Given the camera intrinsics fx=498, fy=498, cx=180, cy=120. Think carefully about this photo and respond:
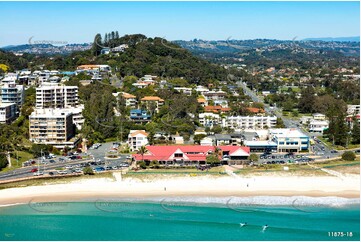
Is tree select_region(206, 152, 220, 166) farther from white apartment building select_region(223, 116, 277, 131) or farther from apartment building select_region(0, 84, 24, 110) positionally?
apartment building select_region(0, 84, 24, 110)

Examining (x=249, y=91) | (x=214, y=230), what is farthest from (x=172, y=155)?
(x=249, y=91)

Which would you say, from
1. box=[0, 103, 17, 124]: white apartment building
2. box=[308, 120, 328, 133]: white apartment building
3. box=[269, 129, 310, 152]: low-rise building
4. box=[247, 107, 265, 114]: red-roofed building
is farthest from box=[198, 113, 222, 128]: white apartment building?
box=[0, 103, 17, 124]: white apartment building

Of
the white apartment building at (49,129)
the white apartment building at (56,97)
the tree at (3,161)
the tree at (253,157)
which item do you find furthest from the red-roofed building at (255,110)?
the tree at (3,161)

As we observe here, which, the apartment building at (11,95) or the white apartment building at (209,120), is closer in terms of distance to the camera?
the white apartment building at (209,120)

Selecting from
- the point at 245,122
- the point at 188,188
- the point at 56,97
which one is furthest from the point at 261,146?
the point at 56,97

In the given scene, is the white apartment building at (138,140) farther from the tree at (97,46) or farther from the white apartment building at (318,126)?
the tree at (97,46)

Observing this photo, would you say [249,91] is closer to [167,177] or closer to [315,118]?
[315,118]

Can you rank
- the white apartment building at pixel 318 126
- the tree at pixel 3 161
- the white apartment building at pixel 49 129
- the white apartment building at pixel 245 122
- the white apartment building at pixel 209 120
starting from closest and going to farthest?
1. the tree at pixel 3 161
2. the white apartment building at pixel 49 129
3. the white apartment building at pixel 318 126
4. the white apartment building at pixel 245 122
5. the white apartment building at pixel 209 120
